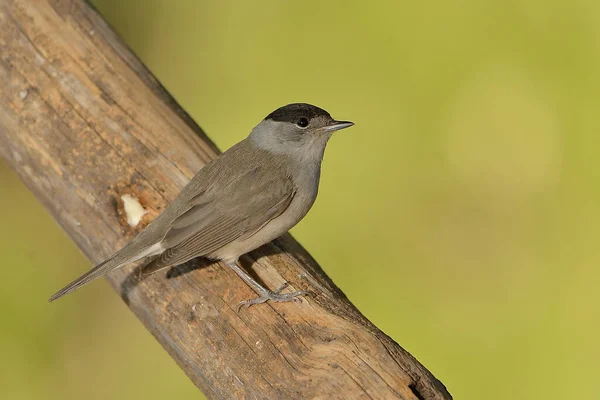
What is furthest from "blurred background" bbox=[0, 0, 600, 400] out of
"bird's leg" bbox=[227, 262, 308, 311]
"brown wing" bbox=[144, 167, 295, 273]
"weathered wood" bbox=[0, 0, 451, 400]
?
"bird's leg" bbox=[227, 262, 308, 311]

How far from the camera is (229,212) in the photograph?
13.5 feet

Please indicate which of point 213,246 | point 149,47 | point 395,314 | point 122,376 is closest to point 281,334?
point 213,246

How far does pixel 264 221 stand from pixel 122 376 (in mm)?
2714

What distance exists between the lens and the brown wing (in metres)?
3.96

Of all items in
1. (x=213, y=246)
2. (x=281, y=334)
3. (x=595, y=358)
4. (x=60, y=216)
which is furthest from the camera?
(x=595, y=358)

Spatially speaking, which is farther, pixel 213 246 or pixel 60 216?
pixel 60 216

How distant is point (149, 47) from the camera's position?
7641 mm

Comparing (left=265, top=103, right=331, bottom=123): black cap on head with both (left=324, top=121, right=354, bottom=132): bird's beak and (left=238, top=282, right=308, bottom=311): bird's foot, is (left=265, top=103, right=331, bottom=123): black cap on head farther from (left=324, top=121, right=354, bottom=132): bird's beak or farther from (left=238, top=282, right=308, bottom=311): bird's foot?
(left=238, top=282, right=308, bottom=311): bird's foot

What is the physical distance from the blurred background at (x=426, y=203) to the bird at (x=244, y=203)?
6.92 feet

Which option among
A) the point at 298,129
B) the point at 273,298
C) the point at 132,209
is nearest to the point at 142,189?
the point at 132,209

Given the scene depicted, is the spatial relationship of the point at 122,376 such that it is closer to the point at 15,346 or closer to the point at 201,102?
the point at 15,346

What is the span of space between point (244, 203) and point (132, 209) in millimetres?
634

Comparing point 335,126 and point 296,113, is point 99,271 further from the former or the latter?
point 335,126

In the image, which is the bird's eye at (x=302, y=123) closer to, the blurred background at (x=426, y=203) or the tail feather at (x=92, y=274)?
the tail feather at (x=92, y=274)
